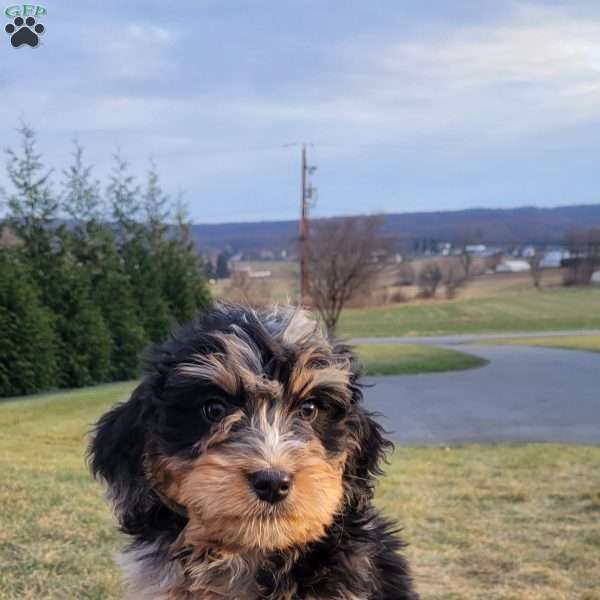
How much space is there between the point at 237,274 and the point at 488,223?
37.0m

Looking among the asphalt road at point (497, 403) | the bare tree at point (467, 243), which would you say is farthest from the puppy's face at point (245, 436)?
the bare tree at point (467, 243)

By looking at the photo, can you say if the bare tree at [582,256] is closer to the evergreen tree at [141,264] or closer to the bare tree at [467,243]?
the bare tree at [467,243]

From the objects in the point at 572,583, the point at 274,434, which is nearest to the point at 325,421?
the point at 274,434

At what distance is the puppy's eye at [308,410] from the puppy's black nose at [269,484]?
Answer: 0.46 m

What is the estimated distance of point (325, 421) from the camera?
377 cm

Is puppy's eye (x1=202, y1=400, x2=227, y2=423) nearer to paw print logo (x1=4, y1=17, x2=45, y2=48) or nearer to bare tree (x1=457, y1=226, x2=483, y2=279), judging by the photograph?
paw print logo (x1=4, y1=17, x2=45, y2=48)

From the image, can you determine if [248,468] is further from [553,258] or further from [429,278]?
[553,258]

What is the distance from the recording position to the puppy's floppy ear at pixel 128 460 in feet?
12.5

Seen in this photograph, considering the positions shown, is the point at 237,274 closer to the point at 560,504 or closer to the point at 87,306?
the point at 87,306

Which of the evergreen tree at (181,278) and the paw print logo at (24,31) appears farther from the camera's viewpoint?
the evergreen tree at (181,278)

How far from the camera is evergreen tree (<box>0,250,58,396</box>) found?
661 inches

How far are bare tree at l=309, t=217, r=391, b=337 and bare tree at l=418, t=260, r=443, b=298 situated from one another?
11.6 meters

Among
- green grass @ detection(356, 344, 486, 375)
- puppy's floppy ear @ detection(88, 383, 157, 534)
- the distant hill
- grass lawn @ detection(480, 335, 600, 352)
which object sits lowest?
grass lawn @ detection(480, 335, 600, 352)

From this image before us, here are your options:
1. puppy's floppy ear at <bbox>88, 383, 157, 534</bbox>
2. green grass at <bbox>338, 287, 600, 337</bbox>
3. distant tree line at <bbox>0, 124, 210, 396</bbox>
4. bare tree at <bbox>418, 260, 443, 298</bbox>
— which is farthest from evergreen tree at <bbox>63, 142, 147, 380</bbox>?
bare tree at <bbox>418, 260, 443, 298</bbox>
